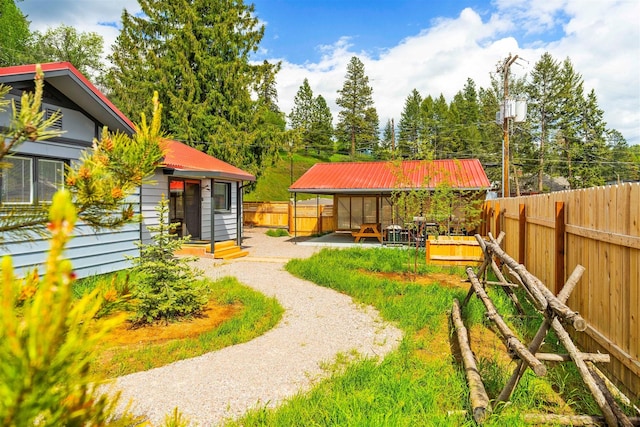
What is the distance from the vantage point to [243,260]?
39.9 ft

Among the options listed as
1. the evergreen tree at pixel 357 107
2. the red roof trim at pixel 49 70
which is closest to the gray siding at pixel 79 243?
the red roof trim at pixel 49 70

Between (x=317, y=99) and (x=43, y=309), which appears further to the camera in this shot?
(x=317, y=99)

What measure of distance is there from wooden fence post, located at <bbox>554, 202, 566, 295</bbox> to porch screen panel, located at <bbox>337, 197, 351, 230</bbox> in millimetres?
14410

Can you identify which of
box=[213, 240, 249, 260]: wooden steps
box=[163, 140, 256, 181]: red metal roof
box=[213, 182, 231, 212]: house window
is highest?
box=[163, 140, 256, 181]: red metal roof

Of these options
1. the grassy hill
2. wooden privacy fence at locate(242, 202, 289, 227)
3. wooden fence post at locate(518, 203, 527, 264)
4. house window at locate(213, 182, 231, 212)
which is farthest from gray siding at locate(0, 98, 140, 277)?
the grassy hill

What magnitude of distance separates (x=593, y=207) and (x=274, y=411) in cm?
414

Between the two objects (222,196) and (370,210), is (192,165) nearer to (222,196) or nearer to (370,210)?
(222,196)

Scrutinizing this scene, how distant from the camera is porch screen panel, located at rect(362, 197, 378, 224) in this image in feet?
63.4

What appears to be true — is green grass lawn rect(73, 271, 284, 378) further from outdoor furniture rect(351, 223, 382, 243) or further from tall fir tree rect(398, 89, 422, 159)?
tall fir tree rect(398, 89, 422, 159)

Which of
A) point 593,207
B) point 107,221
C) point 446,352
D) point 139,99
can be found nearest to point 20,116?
point 107,221

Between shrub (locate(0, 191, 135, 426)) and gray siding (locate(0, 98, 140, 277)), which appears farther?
gray siding (locate(0, 98, 140, 277))

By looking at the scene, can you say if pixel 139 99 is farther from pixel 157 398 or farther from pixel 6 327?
pixel 6 327

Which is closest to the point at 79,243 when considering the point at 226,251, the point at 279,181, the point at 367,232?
the point at 226,251

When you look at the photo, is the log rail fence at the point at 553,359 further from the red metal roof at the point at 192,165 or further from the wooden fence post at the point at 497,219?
the red metal roof at the point at 192,165
